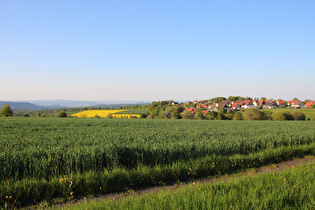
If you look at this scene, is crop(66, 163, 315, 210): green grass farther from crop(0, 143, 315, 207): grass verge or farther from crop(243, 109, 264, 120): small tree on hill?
crop(243, 109, 264, 120): small tree on hill

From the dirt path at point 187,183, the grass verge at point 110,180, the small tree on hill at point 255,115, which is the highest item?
the grass verge at point 110,180

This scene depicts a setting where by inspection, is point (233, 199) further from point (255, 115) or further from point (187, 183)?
point (255, 115)

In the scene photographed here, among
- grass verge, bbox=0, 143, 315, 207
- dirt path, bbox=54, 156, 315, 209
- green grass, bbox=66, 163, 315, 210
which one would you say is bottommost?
dirt path, bbox=54, 156, 315, 209

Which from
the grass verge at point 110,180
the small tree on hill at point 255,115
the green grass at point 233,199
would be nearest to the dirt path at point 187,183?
the grass verge at point 110,180

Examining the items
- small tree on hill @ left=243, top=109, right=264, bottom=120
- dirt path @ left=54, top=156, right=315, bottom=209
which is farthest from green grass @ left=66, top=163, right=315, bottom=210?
small tree on hill @ left=243, top=109, right=264, bottom=120

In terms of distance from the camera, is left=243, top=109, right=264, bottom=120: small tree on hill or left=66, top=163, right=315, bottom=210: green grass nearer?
left=66, top=163, right=315, bottom=210: green grass

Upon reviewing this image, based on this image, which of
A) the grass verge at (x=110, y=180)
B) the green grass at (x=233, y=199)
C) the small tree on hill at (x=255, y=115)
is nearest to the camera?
the green grass at (x=233, y=199)

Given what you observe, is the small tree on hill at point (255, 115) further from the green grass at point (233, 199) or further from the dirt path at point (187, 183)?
the green grass at point (233, 199)

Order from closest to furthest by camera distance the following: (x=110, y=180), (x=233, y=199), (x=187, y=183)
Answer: (x=233, y=199) → (x=110, y=180) → (x=187, y=183)

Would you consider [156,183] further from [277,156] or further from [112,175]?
[277,156]

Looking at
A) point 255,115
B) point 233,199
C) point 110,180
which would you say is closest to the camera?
point 233,199

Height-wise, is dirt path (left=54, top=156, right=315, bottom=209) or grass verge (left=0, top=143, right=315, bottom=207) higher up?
grass verge (left=0, top=143, right=315, bottom=207)

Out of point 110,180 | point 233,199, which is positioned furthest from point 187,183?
point 110,180

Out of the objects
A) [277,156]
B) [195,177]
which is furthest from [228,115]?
[195,177]
